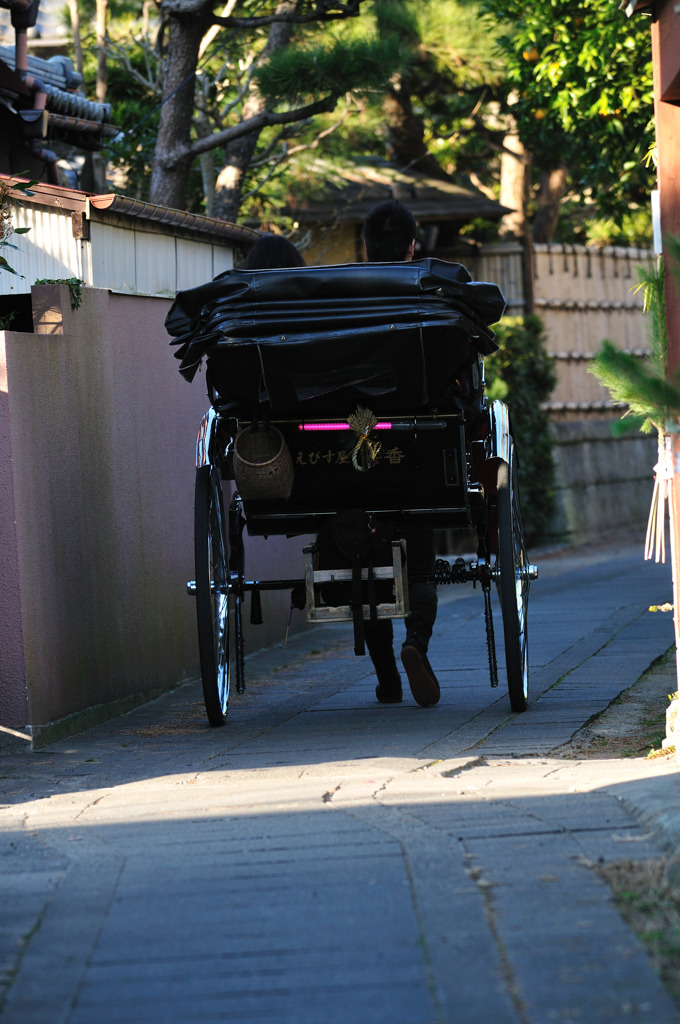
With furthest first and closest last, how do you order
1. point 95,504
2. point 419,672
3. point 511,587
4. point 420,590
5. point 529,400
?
point 529,400
point 95,504
point 420,590
point 419,672
point 511,587

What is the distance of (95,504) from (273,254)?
1.41 m

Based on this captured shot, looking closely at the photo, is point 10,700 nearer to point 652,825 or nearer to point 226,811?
point 226,811

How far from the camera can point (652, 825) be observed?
11.1ft

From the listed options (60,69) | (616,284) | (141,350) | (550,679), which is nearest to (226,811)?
(550,679)

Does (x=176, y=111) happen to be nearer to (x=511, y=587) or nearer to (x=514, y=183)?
(x=511, y=587)

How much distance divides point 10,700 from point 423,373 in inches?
81.5

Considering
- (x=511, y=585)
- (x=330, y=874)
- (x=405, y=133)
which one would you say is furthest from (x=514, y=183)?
(x=330, y=874)

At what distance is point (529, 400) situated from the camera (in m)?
15.3

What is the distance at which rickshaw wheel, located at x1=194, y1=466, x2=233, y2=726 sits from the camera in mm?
5504

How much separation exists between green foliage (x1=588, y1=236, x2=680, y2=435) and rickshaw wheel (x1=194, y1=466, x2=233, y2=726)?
76.5 inches

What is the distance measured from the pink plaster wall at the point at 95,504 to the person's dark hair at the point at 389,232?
133 centimetres

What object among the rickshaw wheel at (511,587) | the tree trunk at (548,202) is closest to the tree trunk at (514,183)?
the tree trunk at (548,202)

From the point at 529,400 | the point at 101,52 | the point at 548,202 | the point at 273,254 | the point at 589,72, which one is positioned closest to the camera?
the point at 273,254

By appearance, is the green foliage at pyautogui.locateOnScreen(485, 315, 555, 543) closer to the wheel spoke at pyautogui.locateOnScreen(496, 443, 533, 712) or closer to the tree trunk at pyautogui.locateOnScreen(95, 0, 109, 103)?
the tree trunk at pyautogui.locateOnScreen(95, 0, 109, 103)
